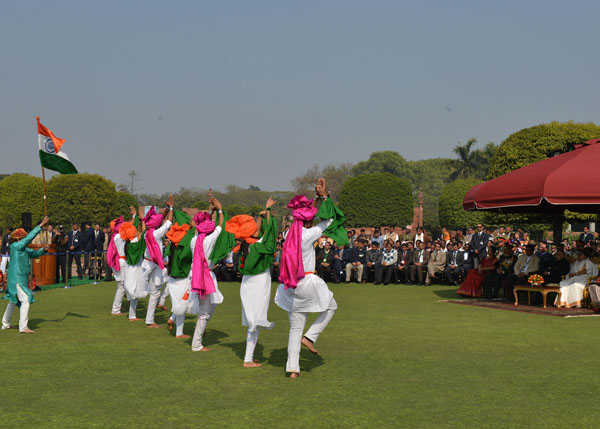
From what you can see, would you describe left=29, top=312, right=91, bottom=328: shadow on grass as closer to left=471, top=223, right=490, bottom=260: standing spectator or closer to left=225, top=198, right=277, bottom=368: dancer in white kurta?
left=225, top=198, right=277, bottom=368: dancer in white kurta

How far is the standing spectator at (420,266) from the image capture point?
69.7 ft

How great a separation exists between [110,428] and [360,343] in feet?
16.3

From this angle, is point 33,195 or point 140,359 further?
point 33,195

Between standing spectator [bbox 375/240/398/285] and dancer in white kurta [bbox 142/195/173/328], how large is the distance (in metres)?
11.1

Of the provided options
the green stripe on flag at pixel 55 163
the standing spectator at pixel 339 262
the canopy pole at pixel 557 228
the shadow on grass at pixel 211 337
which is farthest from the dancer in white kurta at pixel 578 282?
the green stripe on flag at pixel 55 163

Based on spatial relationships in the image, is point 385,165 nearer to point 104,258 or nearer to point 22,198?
point 22,198

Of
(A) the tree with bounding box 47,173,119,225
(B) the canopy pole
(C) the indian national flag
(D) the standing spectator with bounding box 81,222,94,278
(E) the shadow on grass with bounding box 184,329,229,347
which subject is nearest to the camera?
(E) the shadow on grass with bounding box 184,329,229,347

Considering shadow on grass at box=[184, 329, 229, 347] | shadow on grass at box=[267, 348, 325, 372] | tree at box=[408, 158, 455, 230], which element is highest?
tree at box=[408, 158, 455, 230]

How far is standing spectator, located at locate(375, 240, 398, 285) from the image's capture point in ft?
71.2

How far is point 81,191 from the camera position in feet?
191

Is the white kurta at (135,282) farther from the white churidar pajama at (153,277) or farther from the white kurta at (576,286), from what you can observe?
the white kurta at (576,286)

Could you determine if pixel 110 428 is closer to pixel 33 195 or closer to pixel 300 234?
pixel 300 234

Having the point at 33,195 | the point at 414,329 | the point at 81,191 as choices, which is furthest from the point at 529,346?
the point at 33,195

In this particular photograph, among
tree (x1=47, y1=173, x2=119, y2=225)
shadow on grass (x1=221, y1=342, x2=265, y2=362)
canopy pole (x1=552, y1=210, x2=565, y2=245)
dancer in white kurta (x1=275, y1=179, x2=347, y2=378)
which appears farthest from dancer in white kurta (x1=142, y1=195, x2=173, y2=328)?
tree (x1=47, y1=173, x2=119, y2=225)
